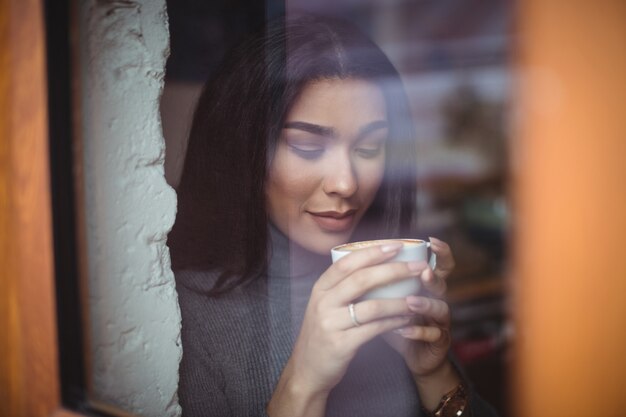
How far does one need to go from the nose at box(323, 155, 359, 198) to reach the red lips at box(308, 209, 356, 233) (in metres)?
0.05

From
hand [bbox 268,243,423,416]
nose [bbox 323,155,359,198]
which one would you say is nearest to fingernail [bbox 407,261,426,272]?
hand [bbox 268,243,423,416]

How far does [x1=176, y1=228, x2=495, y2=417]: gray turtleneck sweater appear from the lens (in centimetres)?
107

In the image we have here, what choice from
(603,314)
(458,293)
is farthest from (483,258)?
(603,314)

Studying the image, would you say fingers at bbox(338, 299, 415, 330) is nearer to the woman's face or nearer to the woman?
the woman

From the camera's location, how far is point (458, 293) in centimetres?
295

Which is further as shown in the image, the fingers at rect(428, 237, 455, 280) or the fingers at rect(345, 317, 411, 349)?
the fingers at rect(428, 237, 455, 280)

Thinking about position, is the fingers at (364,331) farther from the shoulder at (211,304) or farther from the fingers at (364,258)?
the shoulder at (211,304)

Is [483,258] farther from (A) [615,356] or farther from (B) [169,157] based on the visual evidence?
(A) [615,356]

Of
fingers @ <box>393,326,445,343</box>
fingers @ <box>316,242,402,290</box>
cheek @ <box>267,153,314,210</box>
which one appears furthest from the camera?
cheek @ <box>267,153,314,210</box>

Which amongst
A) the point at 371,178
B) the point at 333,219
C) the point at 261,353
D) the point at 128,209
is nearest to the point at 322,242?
the point at 333,219

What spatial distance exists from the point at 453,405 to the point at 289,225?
0.51 metres

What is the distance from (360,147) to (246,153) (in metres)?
0.26

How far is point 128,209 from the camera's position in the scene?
42.3 inches

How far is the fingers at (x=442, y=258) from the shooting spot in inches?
37.6
